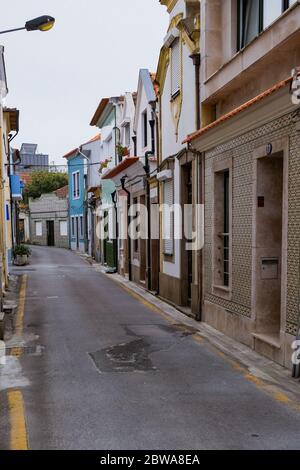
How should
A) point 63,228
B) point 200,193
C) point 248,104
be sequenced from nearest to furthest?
point 248,104
point 200,193
point 63,228

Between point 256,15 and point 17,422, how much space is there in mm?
7446

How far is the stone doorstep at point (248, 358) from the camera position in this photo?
6.71 metres

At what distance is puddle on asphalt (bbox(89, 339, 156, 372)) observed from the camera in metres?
7.50

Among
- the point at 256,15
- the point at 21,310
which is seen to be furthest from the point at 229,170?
the point at 21,310

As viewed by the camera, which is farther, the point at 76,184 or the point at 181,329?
the point at 76,184

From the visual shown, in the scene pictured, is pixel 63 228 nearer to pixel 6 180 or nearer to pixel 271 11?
pixel 6 180

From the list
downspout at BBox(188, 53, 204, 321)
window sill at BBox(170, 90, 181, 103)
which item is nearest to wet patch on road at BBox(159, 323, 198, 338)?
downspout at BBox(188, 53, 204, 321)

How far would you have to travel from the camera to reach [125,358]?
805cm

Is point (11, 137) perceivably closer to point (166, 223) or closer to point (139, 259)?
point (139, 259)

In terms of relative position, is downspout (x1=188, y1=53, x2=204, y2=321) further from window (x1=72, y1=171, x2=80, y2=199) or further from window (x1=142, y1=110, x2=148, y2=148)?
window (x1=72, y1=171, x2=80, y2=199)

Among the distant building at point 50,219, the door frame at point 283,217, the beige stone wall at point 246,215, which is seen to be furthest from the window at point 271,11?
the distant building at point 50,219

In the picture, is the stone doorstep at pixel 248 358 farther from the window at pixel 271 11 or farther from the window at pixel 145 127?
the window at pixel 145 127

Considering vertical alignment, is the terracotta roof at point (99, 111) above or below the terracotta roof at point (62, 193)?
above

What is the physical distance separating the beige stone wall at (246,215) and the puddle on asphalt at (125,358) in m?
1.86
